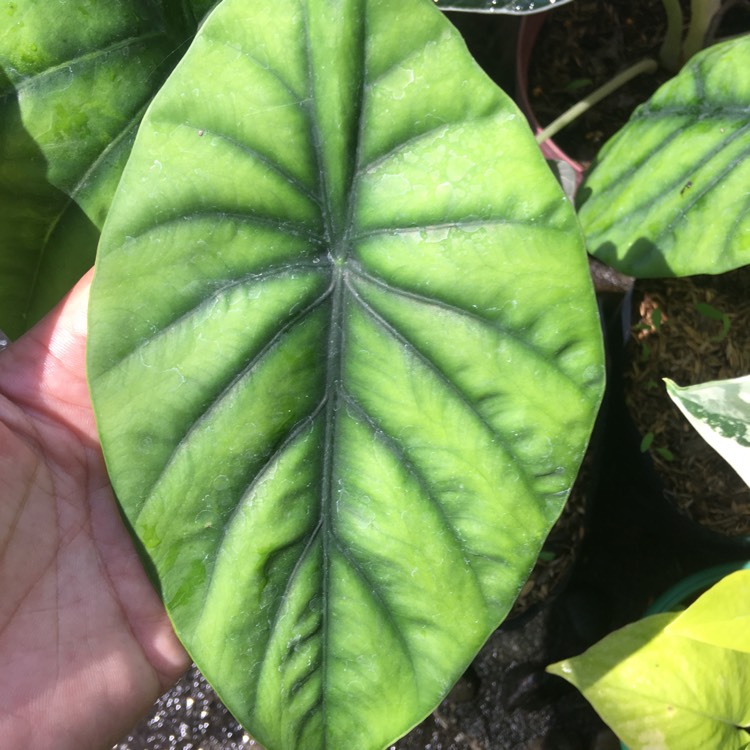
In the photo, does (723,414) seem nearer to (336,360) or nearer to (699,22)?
(336,360)

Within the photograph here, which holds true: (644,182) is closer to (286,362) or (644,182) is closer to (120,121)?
(286,362)

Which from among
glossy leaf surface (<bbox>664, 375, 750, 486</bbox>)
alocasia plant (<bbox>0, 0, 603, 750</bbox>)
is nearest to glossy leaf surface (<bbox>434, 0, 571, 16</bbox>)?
alocasia plant (<bbox>0, 0, 603, 750</bbox>)

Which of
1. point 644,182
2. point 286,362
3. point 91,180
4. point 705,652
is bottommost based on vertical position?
point 705,652

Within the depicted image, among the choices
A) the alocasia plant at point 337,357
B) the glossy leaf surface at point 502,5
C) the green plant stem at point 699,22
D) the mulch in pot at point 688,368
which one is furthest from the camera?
the mulch in pot at point 688,368

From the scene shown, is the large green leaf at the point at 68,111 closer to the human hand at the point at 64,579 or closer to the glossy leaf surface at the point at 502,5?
the human hand at the point at 64,579

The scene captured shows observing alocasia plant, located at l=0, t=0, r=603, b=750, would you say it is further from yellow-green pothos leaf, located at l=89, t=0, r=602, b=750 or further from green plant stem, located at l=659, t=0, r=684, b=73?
green plant stem, located at l=659, t=0, r=684, b=73

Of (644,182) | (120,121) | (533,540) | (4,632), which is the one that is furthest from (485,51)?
(4,632)

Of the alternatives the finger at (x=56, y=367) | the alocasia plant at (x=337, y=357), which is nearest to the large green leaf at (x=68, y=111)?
the finger at (x=56, y=367)

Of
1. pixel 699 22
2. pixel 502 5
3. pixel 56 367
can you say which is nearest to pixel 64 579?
pixel 56 367
